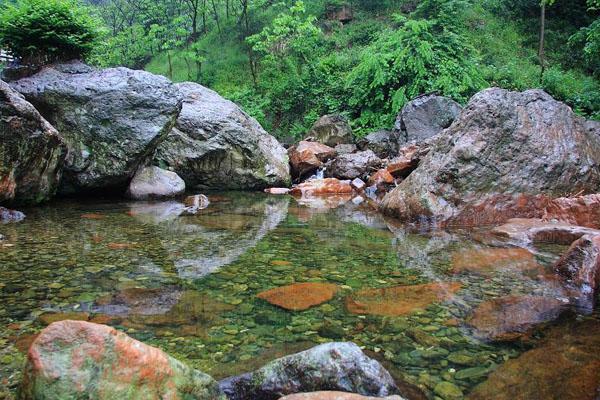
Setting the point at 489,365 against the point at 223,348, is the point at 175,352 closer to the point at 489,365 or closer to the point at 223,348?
the point at 223,348

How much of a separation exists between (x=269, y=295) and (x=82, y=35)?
7487 mm

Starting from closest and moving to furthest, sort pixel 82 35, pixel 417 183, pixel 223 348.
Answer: pixel 223 348
pixel 417 183
pixel 82 35

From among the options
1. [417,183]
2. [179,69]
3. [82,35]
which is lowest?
[417,183]

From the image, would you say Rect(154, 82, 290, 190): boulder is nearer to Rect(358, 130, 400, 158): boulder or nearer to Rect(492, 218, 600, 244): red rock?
Rect(358, 130, 400, 158): boulder

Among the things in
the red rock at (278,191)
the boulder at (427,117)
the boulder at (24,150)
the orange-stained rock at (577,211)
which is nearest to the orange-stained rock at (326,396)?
the orange-stained rock at (577,211)

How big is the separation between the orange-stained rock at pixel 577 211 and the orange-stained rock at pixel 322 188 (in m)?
5.18

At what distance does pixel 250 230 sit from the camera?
19.3 ft

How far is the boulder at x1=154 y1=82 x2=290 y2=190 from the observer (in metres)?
9.85

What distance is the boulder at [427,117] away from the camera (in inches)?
517

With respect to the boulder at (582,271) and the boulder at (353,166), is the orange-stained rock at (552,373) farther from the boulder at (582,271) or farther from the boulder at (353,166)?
the boulder at (353,166)

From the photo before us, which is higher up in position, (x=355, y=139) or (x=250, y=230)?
(x=355, y=139)

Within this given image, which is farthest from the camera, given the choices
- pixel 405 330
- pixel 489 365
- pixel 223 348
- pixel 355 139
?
pixel 355 139

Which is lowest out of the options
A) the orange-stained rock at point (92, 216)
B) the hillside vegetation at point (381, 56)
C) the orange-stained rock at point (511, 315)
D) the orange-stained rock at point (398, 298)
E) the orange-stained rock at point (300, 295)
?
the orange-stained rock at point (92, 216)

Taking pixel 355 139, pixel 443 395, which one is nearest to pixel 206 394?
Result: pixel 443 395
